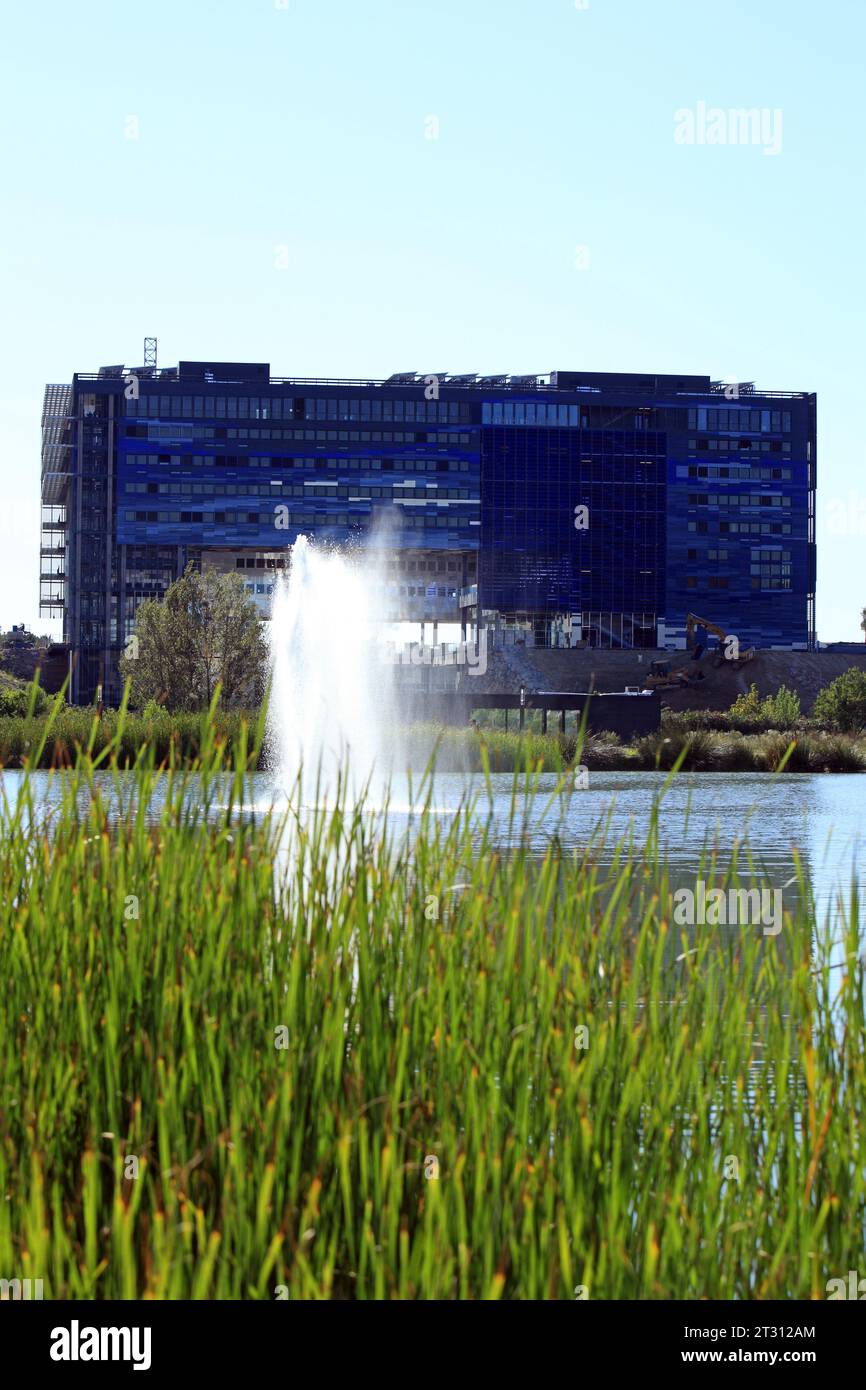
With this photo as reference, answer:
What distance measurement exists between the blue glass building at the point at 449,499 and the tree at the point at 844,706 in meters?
57.4

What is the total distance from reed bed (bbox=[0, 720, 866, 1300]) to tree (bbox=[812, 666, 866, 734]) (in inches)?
2106

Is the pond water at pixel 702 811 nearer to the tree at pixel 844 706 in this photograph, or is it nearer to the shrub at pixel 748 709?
the tree at pixel 844 706

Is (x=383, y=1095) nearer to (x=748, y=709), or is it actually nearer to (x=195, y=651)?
(x=195, y=651)

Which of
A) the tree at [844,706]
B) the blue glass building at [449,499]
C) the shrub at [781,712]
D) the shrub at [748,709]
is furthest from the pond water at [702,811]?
the blue glass building at [449,499]

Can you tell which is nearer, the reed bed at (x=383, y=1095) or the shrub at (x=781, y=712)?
the reed bed at (x=383, y=1095)

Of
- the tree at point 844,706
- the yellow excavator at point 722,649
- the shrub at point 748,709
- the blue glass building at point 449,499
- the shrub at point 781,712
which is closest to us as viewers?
the shrub at point 781,712

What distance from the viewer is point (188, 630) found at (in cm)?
4647

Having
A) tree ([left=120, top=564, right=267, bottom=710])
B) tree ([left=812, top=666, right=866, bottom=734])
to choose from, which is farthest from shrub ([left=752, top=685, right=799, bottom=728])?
tree ([left=120, top=564, right=267, bottom=710])

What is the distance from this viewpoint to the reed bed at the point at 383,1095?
164 inches

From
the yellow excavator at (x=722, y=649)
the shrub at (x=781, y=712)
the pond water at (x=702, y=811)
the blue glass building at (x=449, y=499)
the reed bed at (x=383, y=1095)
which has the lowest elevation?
the pond water at (x=702, y=811)

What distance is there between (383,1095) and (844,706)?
5656 cm

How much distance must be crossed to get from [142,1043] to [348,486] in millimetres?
116163
